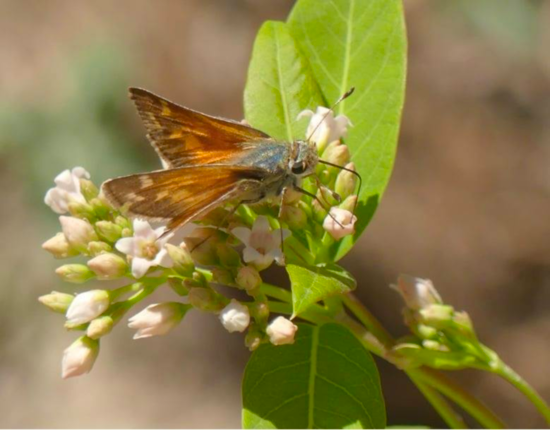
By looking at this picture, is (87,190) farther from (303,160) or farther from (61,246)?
(303,160)

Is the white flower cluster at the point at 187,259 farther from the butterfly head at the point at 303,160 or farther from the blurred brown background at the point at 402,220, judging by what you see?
the blurred brown background at the point at 402,220

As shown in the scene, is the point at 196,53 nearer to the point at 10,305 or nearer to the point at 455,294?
the point at 10,305

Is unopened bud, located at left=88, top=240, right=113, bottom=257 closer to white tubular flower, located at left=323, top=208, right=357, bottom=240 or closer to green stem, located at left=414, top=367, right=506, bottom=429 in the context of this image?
white tubular flower, located at left=323, top=208, right=357, bottom=240

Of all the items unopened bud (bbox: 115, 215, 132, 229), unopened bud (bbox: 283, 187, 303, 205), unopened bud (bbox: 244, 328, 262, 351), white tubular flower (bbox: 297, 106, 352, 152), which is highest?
white tubular flower (bbox: 297, 106, 352, 152)

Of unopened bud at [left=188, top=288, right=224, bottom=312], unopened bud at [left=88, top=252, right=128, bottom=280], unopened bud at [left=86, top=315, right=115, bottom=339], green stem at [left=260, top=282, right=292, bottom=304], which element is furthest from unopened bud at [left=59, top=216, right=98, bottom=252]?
green stem at [left=260, top=282, right=292, bottom=304]

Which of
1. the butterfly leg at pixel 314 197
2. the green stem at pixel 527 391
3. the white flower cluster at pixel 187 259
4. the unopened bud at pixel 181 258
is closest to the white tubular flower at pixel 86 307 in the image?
the white flower cluster at pixel 187 259

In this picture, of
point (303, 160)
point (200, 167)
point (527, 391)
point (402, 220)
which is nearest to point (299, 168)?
point (303, 160)

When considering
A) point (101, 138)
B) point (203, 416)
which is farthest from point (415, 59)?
point (203, 416)
